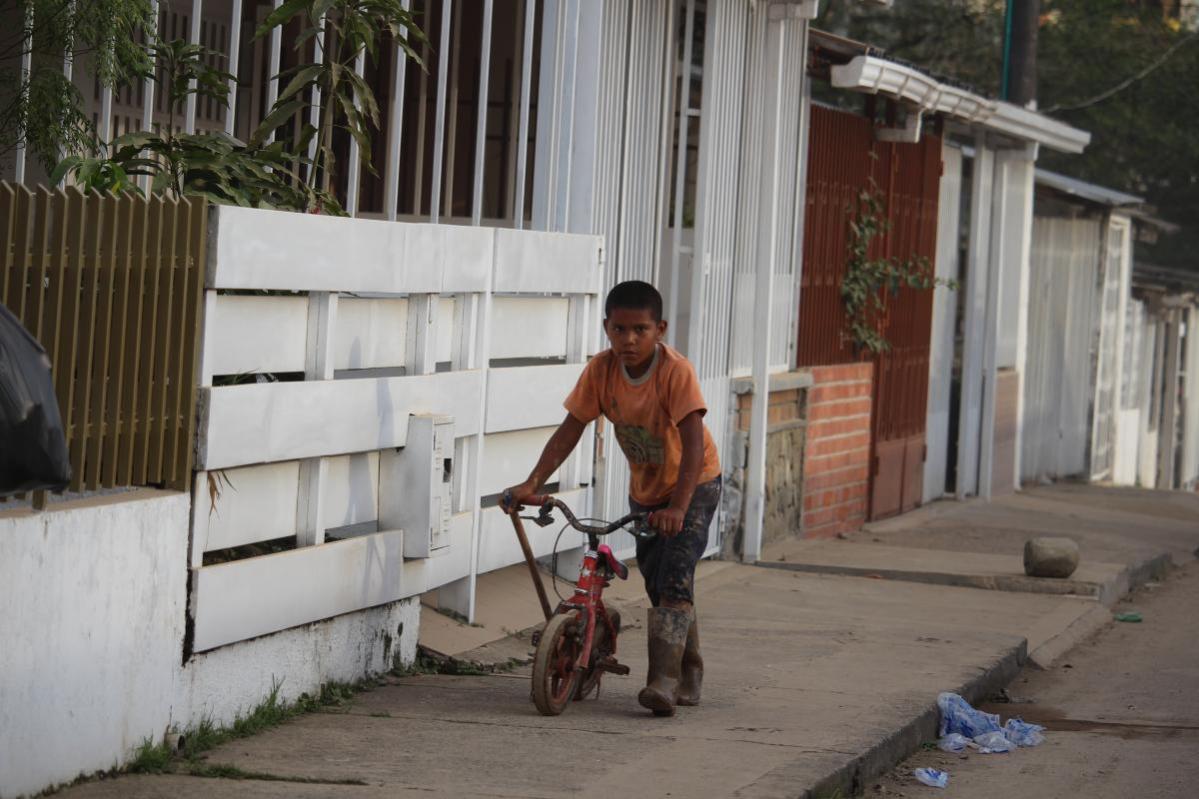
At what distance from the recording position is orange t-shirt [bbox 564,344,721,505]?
21.9ft

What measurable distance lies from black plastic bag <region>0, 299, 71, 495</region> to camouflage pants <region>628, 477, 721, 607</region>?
291 centimetres

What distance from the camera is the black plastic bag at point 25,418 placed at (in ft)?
13.5

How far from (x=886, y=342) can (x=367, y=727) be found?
894 cm

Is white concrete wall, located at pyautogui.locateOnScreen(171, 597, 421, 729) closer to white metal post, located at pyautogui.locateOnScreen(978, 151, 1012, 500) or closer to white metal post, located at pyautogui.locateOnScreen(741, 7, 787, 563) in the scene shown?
white metal post, located at pyautogui.locateOnScreen(741, 7, 787, 563)

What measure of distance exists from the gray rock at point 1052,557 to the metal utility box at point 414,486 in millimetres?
5416

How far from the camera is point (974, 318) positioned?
17.2 metres

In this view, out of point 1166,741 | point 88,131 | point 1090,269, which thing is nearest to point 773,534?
point 1166,741

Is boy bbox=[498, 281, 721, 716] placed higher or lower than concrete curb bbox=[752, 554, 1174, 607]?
higher

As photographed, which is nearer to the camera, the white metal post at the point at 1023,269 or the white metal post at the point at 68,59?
the white metal post at the point at 68,59

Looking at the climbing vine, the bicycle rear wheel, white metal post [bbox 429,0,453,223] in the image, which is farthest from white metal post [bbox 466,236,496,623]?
the climbing vine

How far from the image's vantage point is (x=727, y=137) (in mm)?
11328

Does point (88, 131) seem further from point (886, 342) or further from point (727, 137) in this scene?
point (886, 342)

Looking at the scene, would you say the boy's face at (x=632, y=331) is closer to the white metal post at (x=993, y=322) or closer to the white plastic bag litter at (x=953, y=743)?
the white plastic bag litter at (x=953, y=743)

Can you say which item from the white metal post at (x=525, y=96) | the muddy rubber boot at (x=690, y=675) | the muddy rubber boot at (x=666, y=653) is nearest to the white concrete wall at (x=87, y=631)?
the muddy rubber boot at (x=666, y=653)
